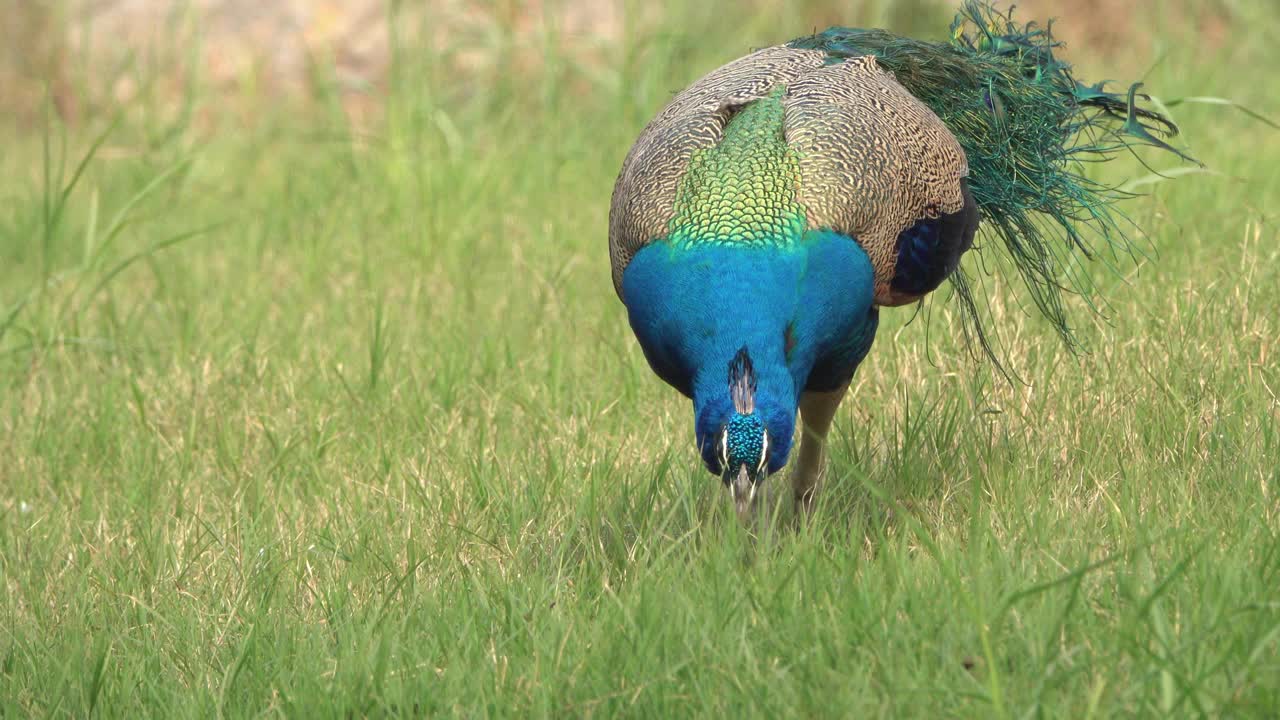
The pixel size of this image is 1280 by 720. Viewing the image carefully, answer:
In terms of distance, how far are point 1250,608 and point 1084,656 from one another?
0.30m

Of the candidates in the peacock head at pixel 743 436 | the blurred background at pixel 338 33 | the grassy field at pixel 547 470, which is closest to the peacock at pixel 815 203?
the peacock head at pixel 743 436

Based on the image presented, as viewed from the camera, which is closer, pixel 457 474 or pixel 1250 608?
pixel 1250 608

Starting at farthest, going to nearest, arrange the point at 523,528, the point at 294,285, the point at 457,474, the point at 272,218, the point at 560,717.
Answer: the point at 272,218 < the point at 294,285 < the point at 457,474 < the point at 523,528 < the point at 560,717

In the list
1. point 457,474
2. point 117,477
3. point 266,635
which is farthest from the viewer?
point 117,477

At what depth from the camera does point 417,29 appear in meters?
7.97

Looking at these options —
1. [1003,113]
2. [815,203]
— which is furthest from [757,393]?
[1003,113]

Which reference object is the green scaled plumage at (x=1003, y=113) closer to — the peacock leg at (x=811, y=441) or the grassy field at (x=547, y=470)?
the grassy field at (x=547, y=470)

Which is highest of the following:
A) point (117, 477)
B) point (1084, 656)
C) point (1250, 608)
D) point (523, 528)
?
point (1250, 608)

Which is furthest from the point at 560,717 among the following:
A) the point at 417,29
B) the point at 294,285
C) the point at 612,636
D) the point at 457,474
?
the point at 417,29

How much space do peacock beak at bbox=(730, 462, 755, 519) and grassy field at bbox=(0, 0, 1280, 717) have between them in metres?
0.03

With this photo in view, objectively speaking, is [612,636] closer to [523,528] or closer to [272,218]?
[523,528]

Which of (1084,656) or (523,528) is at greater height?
(1084,656)

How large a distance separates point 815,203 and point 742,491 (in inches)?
27.6

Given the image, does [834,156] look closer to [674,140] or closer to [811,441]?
[674,140]
